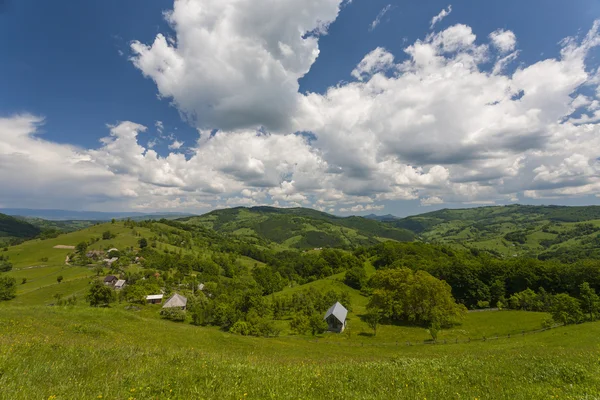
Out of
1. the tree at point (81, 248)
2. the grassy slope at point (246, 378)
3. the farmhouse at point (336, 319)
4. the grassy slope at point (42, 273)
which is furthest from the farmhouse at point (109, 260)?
the grassy slope at point (246, 378)

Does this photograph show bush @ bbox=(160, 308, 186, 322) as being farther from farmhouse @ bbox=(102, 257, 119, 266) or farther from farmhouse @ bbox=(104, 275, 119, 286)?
farmhouse @ bbox=(102, 257, 119, 266)

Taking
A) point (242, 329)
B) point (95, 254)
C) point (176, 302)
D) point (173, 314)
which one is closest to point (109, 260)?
point (95, 254)

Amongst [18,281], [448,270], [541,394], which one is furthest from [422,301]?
[18,281]

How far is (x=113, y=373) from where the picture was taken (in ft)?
33.3

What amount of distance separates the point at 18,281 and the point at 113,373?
182 metres

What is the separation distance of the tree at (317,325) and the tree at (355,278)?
53610 millimetres

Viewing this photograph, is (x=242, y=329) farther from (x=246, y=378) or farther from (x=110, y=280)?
(x=110, y=280)

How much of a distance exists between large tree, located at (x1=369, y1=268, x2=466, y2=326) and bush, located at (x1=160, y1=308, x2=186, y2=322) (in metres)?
57.8

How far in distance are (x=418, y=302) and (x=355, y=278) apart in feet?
165

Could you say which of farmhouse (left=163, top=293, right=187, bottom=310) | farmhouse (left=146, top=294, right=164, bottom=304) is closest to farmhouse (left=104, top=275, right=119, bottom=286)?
farmhouse (left=146, top=294, right=164, bottom=304)

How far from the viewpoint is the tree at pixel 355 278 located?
11449cm

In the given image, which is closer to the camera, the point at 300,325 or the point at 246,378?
the point at 246,378

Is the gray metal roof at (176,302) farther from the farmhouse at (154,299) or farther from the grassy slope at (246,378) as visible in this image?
the grassy slope at (246,378)

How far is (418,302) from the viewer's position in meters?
66.2
